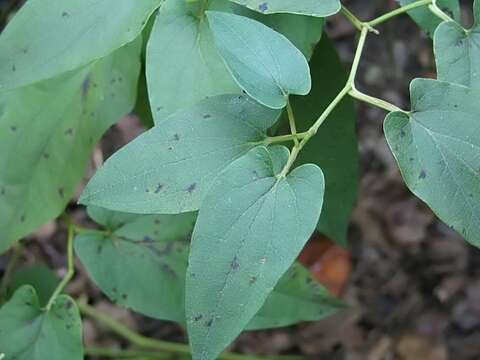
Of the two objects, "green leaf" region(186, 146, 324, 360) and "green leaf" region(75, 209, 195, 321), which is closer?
"green leaf" region(186, 146, 324, 360)

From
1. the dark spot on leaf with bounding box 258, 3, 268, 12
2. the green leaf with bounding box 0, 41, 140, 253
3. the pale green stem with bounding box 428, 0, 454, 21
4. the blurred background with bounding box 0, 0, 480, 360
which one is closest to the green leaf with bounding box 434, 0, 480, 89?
the pale green stem with bounding box 428, 0, 454, 21

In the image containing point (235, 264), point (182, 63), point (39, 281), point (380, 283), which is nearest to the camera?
point (235, 264)

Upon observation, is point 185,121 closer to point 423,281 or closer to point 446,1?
point 446,1

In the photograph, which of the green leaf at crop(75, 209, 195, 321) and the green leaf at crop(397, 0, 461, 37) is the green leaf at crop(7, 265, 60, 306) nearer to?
the green leaf at crop(75, 209, 195, 321)

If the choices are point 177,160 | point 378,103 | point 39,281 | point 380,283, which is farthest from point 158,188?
point 380,283

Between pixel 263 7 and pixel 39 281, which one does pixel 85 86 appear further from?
pixel 39 281

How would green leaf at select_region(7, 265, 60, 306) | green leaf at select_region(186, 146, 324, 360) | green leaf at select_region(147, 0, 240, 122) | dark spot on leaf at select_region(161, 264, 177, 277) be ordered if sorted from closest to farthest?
green leaf at select_region(186, 146, 324, 360)
green leaf at select_region(147, 0, 240, 122)
dark spot on leaf at select_region(161, 264, 177, 277)
green leaf at select_region(7, 265, 60, 306)

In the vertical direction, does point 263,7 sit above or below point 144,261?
above

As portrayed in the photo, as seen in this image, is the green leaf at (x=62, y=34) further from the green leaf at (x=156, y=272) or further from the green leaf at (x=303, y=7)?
the green leaf at (x=156, y=272)
